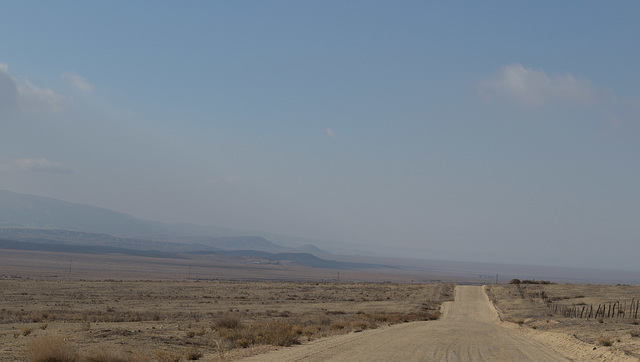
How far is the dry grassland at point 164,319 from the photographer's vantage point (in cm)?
2003

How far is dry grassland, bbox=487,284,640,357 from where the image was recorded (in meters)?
24.5

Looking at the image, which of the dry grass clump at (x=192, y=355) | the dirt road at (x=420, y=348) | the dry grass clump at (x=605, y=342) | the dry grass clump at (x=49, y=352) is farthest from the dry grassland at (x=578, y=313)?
the dry grass clump at (x=49, y=352)

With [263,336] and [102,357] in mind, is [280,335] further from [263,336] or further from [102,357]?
[102,357]

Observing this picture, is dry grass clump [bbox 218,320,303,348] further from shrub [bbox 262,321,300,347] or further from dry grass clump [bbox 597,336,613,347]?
dry grass clump [bbox 597,336,613,347]

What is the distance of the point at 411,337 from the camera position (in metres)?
26.0

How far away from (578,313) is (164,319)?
32.2 metres

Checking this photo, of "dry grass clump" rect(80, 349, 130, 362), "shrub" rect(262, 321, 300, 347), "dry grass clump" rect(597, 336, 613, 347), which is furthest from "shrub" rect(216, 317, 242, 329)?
"dry grass clump" rect(597, 336, 613, 347)

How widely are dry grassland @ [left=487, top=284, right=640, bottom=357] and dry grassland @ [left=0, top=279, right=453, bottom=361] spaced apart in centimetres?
773

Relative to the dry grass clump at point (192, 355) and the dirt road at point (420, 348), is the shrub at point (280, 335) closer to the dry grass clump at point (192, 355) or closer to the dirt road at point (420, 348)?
the dirt road at point (420, 348)

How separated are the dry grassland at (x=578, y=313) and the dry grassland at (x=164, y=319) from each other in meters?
7.73

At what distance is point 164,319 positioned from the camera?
36.6 meters

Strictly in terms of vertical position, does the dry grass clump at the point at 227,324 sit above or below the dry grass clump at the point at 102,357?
below

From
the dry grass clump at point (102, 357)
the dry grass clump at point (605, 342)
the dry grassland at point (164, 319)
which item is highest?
the dry grass clump at point (605, 342)

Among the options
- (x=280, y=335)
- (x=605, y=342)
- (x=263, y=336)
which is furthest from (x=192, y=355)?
(x=605, y=342)
